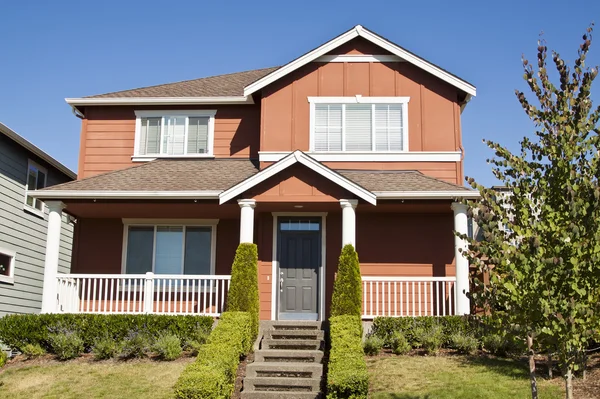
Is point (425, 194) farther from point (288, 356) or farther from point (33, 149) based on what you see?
point (33, 149)

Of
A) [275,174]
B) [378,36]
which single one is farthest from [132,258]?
[378,36]

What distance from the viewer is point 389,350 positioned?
1429cm

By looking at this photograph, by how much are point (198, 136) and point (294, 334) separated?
22.0 ft

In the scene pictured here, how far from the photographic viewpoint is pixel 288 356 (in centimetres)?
1350

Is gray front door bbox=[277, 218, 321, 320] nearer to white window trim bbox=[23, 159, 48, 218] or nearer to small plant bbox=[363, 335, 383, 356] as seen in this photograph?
small plant bbox=[363, 335, 383, 356]

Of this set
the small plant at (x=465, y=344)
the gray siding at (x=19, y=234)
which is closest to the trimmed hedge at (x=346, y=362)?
the small plant at (x=465, y=344)

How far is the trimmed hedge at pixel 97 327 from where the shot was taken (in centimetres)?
1448

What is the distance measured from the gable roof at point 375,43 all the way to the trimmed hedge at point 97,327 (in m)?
6.36

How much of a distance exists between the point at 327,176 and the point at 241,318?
3689mm

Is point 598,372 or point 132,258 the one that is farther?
point 132,258

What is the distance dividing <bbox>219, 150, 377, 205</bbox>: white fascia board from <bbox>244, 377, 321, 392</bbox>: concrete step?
4.45m

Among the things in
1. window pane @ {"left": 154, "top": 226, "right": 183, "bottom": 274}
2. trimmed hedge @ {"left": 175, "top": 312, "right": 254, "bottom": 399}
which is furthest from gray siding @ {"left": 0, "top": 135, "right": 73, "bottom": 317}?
trimmed hedge @ {"left": 175, "top": 312, "right": 254, "bottom": 399}

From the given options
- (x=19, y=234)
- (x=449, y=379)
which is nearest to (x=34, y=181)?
(x=19, y=234)

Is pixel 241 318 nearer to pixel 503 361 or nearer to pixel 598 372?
pixel 503 361
